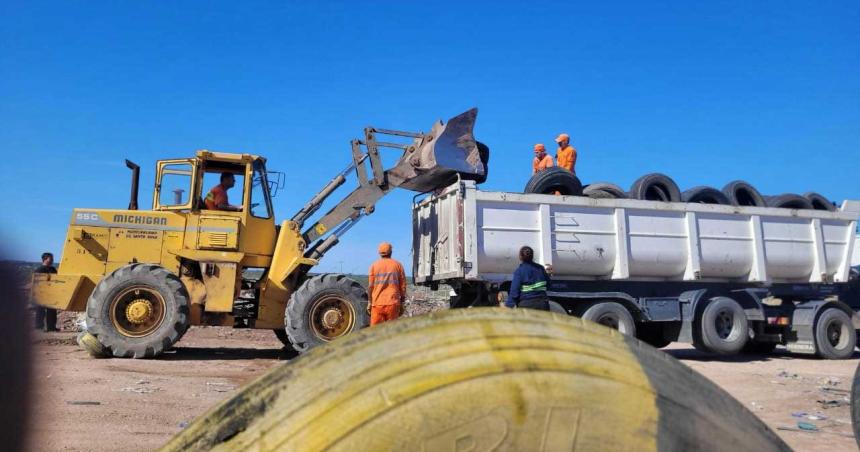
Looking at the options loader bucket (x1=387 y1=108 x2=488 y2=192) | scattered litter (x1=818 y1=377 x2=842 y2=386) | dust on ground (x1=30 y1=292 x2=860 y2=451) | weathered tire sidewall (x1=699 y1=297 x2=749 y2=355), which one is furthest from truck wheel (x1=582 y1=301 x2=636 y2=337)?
loader bucket (x1=387 y1=108 x2=488 y2=192)

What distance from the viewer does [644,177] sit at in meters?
10.7

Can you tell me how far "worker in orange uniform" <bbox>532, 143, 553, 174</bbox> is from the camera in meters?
10.9

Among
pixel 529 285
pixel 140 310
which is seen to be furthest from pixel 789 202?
pixel 140 310

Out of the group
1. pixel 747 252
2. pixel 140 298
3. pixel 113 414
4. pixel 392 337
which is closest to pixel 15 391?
pixel 392 337

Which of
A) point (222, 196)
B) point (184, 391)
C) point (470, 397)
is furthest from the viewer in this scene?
point (222, 196)

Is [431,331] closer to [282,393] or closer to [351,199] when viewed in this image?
[282,393]

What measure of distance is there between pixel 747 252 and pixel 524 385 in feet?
37.5

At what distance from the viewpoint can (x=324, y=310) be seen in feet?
31.0

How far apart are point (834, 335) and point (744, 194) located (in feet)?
10.6

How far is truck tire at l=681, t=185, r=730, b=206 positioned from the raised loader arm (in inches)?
146

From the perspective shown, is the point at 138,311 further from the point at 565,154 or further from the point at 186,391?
the point at 565,154

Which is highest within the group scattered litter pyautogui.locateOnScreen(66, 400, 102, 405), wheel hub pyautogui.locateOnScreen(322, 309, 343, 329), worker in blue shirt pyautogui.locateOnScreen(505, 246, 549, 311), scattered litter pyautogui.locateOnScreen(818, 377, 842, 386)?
worker in blue shirt pyautogui.locateOnScreen(505, 246, 549, 311)

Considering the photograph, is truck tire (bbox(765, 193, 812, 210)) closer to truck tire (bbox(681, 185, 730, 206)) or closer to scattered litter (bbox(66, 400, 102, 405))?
truck tire (bbox(681, 185, 730, 206))

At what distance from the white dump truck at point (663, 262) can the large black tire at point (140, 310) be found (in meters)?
3.88
